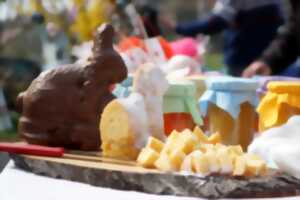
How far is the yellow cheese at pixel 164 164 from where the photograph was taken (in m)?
1.06

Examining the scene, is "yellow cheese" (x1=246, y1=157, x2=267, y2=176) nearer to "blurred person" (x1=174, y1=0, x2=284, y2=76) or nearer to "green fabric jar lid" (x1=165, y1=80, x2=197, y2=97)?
"green fabric jar lid" (x1=165, y1=80, x2=197, y2=97)

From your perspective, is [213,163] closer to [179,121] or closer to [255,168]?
[255,168]

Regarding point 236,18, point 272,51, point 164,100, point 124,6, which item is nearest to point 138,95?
point 164,100

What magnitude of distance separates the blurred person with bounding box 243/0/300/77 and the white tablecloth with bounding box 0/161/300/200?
1300 mm

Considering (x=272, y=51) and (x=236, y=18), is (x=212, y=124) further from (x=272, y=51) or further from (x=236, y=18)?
(x=236, y=18)

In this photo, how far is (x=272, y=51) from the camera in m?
2.51

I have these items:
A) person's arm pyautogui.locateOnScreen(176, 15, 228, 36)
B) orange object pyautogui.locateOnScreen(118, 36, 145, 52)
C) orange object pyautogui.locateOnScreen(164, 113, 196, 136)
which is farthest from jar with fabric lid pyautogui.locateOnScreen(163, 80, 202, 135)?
person's arm pyautogui.locateOnScreen(176, 15, 228, 36)

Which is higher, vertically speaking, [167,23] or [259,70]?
[167,23]

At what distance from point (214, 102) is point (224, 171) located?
1.19ft

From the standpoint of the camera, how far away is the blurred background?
275 cm

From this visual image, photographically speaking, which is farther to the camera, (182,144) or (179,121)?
(179,121)

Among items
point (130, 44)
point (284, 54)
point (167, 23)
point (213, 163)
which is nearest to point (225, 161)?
point (213, 163)

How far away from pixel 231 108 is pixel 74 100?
27 cm

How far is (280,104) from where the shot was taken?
1263mm
